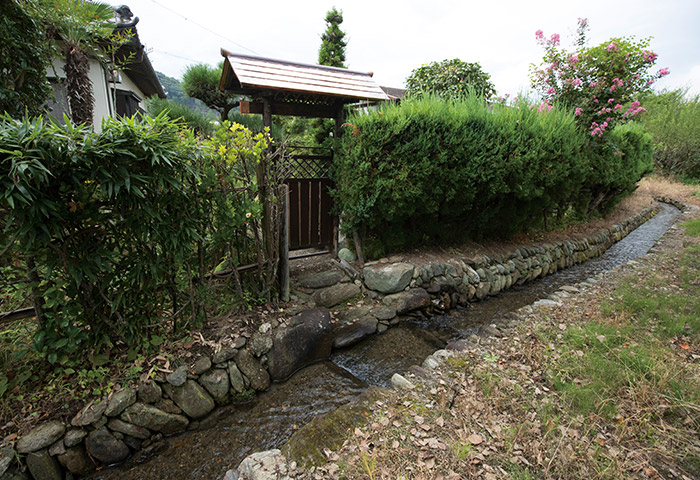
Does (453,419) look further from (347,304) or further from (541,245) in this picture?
(541,245)

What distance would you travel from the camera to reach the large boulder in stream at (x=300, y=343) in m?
3.28

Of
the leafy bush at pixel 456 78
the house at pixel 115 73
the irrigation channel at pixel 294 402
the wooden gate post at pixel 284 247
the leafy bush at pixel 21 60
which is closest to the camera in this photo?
the irrigation channel at pixel 294 402

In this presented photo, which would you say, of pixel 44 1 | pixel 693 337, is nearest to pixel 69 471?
pixel 44 1

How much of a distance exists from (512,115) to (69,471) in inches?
281

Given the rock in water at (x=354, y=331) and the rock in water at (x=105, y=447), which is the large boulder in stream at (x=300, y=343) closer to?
the rock in water at (x=354, y=331)

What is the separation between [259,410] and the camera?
2.91m

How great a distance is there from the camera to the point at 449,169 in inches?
188

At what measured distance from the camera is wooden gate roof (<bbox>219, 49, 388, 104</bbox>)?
13.7ft

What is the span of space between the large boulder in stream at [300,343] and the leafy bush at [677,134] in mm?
21877

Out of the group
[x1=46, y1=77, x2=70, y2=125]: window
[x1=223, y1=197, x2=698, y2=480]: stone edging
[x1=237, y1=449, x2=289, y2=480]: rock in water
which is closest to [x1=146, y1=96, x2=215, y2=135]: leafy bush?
[x1=46, y1=77, x2=70, y2=125]: window

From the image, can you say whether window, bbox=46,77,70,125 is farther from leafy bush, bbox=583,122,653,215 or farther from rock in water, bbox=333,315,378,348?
leafy bush, bbox=583,122,653,215

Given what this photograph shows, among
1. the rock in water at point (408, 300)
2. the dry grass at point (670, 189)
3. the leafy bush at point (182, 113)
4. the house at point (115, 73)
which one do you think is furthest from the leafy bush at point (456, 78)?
the dry grass at point (670, 189)

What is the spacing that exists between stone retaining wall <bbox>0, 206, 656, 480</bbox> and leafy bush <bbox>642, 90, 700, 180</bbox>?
734 inches

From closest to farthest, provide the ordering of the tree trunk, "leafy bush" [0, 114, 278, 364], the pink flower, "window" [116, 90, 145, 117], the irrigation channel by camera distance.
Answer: "leafy bush" [0, 114, 278, 364] → the irrigation channel → the tree trunk → the pink flower → "window" [116, 90, 145, 117]
